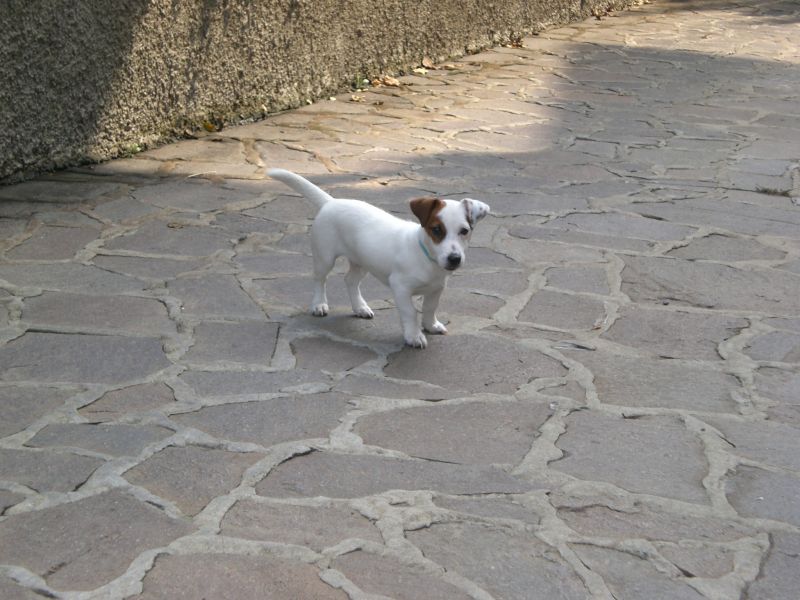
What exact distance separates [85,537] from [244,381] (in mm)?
1149

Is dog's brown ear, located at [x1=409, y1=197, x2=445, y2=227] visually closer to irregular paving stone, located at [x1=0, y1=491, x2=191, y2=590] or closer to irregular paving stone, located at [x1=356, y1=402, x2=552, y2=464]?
irregular paving stone, located at [x1=356, y1=402, x2=552, y2=464]

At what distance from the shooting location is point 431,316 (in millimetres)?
4445

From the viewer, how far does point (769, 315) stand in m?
4.84

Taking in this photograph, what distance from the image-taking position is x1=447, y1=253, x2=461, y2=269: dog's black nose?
155 inches

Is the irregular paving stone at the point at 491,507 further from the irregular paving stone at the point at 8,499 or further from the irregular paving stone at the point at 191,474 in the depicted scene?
the irregular paving stone at the point at 8,499

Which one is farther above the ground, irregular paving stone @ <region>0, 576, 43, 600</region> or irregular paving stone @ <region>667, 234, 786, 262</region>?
irregular paving stone @ <region>0, 576, 43, 600</region>

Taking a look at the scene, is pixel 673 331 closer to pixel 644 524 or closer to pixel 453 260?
pixel 453 260

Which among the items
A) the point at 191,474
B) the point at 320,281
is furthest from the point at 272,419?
the point at 320,281

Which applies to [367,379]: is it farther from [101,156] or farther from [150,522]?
[101,156]

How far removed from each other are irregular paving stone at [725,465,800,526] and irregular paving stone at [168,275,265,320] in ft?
6.71

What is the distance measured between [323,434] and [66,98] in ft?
12.6

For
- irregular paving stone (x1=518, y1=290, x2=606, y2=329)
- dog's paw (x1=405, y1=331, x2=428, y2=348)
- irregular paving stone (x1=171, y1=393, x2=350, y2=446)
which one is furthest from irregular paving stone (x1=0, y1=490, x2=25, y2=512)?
irregular paving stone (x1=518, y1=290, x2=606, y2=329)

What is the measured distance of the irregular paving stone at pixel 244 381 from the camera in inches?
152

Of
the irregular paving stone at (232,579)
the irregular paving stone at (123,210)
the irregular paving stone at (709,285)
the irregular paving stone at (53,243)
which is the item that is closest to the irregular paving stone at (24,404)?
the irregular paving stone at (232,579)
